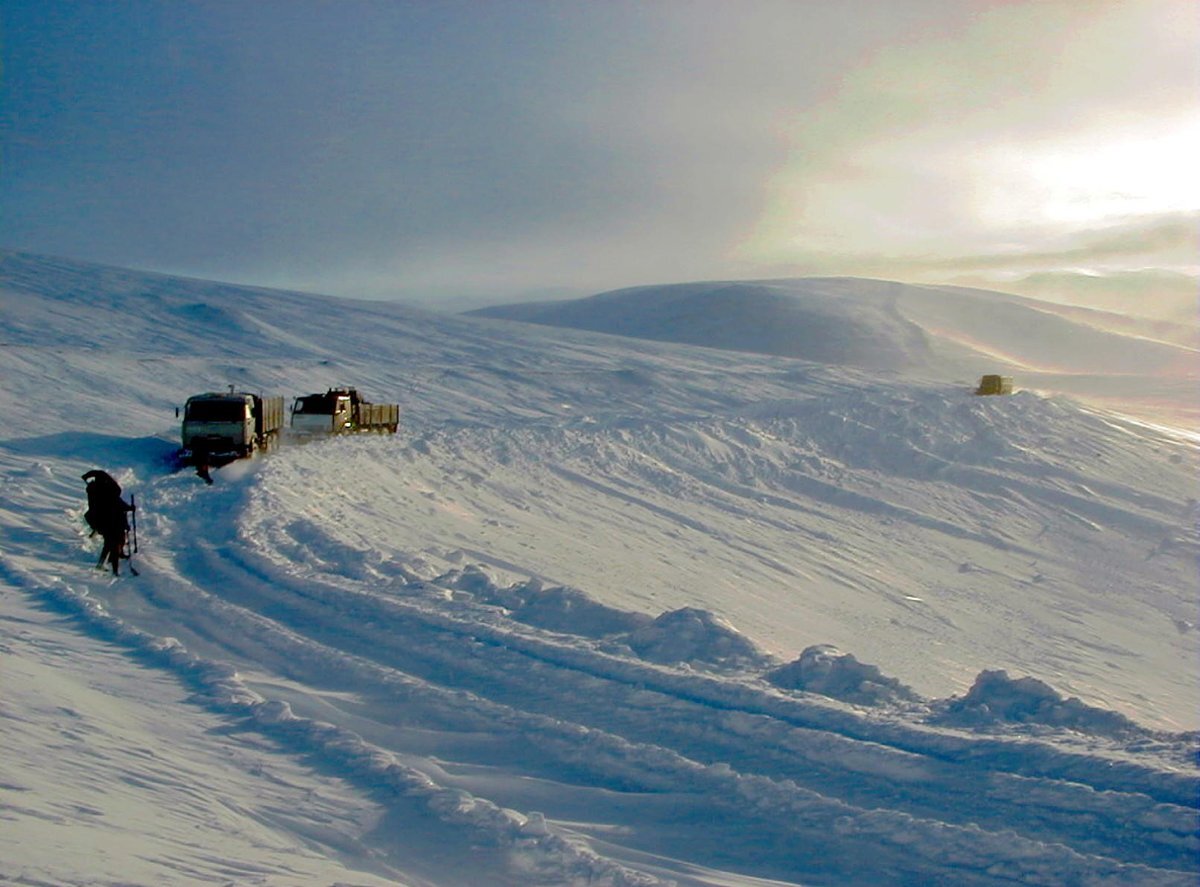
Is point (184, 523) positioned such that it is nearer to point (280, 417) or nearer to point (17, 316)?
point (280, 417)

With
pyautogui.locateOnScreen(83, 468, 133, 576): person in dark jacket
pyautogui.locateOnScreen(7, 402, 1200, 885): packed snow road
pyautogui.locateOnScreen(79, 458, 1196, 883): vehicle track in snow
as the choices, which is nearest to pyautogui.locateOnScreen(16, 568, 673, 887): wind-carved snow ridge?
pyautogui.locateOnScreen(7, 402, 1200, 885): packed snow road

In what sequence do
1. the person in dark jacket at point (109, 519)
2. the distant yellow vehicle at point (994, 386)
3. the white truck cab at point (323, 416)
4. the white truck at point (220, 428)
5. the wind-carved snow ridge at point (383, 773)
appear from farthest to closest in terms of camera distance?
the distant yellow vehicle at point (994, 386) → the white truck cab at point (323, 416) → the white truck at point (220, 428) → the person in dark jacket at point (109, 519) → the wind-carved snow ridge at point (383, 773)

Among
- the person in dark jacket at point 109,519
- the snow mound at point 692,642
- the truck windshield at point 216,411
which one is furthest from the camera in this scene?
the truck windshield at point 216,411

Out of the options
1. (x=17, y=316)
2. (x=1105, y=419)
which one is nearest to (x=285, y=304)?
(x=17, y=316)

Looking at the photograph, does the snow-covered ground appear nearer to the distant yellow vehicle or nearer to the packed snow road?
the packed snow road

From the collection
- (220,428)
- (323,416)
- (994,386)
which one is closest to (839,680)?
(220,428)

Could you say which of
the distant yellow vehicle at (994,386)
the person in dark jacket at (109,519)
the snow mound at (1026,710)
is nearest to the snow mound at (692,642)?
the snow mound at (1026,710)

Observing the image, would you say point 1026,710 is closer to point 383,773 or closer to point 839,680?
point 839,680

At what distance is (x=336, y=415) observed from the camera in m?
25.8

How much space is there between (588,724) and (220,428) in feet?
51.6

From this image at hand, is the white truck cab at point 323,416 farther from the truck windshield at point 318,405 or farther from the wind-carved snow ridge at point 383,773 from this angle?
the wind-carved snow ridge at point 383,773

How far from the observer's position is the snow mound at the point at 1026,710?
6.84 m

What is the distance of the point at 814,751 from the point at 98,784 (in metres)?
4.18

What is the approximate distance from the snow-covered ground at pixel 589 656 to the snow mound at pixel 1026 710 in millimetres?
34
